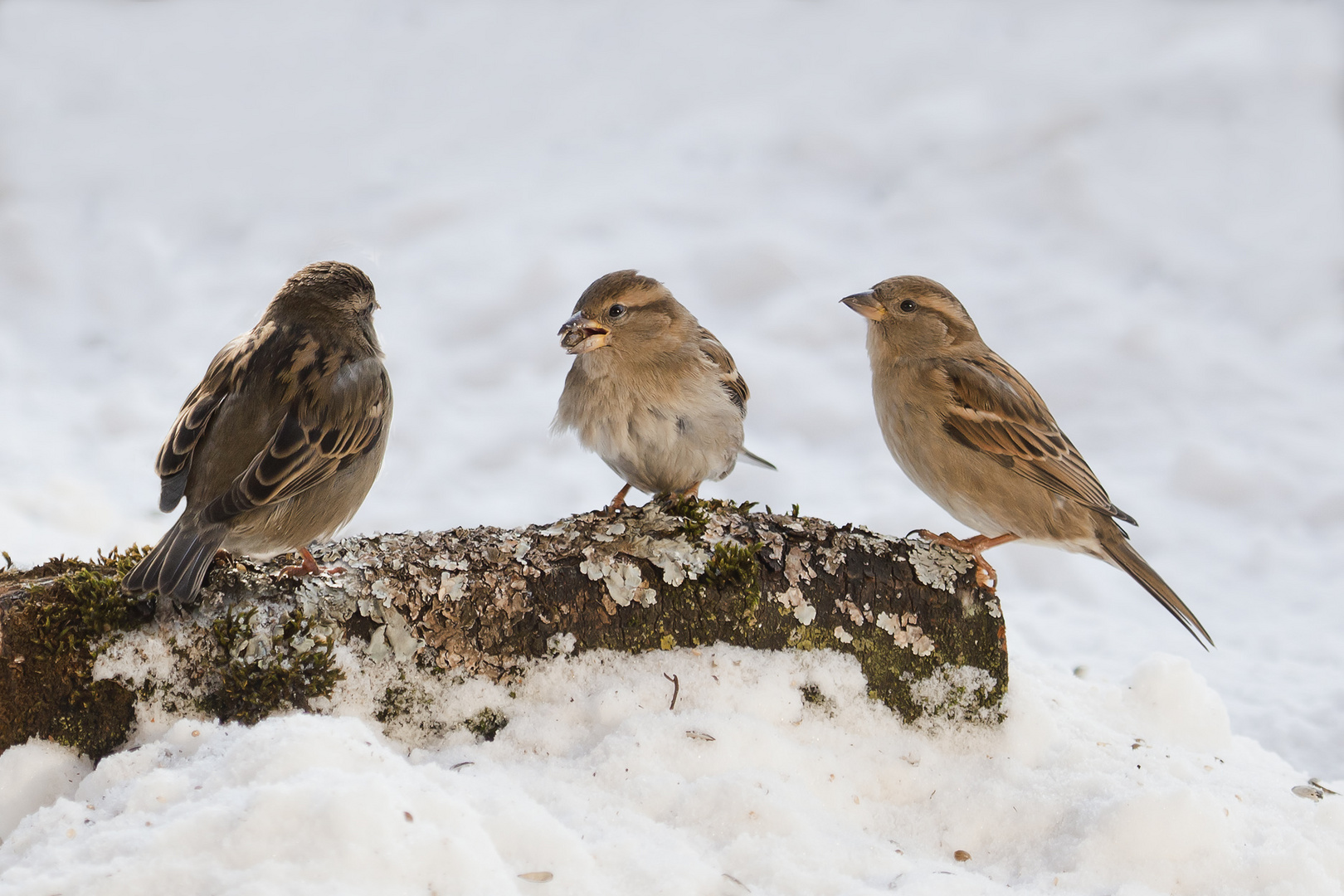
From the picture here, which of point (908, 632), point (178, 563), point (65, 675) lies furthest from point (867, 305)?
point (65, 675)

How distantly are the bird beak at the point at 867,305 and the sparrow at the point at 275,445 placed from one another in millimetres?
1930

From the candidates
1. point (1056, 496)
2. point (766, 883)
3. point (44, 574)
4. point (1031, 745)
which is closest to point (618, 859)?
point (766, 883)

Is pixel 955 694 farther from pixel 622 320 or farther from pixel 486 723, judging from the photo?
pixel 622 320

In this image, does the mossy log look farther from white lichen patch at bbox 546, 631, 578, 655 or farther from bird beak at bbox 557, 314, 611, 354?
bird beak at bbox 557, 314, 611, 354

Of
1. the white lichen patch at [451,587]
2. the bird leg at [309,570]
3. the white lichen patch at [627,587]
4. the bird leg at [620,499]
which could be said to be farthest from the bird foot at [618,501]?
the bird leg at [309,570]

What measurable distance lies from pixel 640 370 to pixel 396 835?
6.97 ft

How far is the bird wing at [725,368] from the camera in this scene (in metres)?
4.19

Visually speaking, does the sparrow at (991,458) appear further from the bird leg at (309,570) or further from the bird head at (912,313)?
the bird leg at (309,570)

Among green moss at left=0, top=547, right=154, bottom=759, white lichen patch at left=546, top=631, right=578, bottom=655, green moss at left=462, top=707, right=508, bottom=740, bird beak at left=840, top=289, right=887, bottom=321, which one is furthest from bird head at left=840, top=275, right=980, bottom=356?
green moss at left=0, top=547, right=154, bottom=759

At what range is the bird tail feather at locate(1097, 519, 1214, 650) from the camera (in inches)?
149

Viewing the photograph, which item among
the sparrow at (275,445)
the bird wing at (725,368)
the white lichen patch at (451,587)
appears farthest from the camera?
the bird wing at (725,368)

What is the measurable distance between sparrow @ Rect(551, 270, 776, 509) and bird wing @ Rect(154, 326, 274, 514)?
3.83 ft

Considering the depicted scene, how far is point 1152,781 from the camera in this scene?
3266 millimetres

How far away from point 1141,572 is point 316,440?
121 inches
